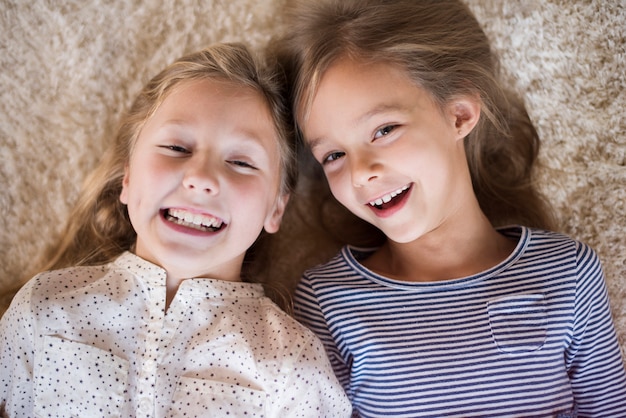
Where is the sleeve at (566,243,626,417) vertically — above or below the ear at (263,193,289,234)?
below

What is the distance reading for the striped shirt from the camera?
3.86ft

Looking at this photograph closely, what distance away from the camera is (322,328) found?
1.26 meters

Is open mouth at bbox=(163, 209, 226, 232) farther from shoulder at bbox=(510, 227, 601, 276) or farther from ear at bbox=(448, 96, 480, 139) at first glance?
shoulder at bbox=(510, 227, 601, 276)

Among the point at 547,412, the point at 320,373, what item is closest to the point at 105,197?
the point at 320,373

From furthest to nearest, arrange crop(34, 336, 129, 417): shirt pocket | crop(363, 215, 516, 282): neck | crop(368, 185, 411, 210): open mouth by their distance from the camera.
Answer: crop(363, 215, 516, 282): neck, crop(368, 185, 411, 210): open mouth, crop(34, 336, 129, 417): shirt pocket

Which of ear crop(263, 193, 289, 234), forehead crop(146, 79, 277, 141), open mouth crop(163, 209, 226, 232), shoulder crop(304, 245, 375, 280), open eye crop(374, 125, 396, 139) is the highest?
forehead crop(146, 79, 277, 141)

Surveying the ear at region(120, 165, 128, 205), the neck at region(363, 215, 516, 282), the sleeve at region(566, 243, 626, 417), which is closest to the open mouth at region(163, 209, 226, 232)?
the ear at region(120, 165, 128, 205)

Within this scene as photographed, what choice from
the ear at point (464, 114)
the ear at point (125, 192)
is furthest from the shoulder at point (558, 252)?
the ear at point (125, 192)

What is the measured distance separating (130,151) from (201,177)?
0.86 feet

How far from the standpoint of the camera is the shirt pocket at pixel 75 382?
107 centimetres

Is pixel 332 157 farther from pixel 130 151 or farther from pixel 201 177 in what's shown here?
pixel 130 151

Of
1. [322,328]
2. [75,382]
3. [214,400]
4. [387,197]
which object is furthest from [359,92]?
[75,382]

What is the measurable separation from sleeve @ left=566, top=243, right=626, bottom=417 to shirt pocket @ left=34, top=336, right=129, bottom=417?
2.83 ft

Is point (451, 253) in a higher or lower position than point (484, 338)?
higher
